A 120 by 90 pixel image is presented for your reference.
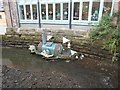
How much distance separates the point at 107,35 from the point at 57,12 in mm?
2711

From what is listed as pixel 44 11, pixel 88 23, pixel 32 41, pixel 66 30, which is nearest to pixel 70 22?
pixel 66 30

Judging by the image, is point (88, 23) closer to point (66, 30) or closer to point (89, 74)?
point (66, 30)

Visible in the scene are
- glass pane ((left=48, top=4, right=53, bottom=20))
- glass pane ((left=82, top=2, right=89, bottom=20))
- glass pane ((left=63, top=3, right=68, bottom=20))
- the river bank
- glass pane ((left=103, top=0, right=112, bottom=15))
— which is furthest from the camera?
glass pane ((left=48, top=4, right=53, bottom=20))

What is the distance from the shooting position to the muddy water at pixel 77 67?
4559mm

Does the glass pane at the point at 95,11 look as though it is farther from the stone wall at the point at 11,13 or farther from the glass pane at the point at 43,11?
the stone wall at the point at 11,13

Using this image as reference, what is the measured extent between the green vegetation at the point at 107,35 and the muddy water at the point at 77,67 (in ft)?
2.35

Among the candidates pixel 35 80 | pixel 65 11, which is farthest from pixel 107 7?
pixel 35 80

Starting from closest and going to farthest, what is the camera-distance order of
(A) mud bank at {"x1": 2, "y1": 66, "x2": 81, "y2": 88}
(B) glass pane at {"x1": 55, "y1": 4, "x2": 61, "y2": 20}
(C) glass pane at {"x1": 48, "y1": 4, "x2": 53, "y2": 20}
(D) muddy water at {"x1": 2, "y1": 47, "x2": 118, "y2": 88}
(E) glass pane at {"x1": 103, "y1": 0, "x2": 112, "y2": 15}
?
1. (A) mud bank at {"x1": 2, "y1": 66, "x2": 81, "y2": 88}
2. (D) muddy water at {"x1": 2, "y1": 47, "x2": 118, "y2": 88}
3. (E) glass pane at {"x1": 103, "y1": 0, "x2": 112, "y2": 15}
4. (B) glass pane at {"x1": 55, "y1": 4, "x2": 61, "y2": 20}
5. (C) glass pane at {"x1": 48, "y1": 4, "x2": 53, "y2": 20}

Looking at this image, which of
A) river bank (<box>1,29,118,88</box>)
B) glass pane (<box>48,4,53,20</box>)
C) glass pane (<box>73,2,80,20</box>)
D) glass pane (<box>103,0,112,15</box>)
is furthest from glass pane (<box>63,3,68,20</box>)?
glass pane (<box>103,0,112,15</box>)

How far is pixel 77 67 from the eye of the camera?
539 cm

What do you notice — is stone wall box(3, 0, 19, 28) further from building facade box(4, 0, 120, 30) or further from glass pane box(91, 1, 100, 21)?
glass pane box(91, 1, 100, 21)

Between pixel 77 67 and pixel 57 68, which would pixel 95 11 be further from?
pixel 57 68

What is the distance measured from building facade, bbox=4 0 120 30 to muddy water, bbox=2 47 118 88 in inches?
73.3

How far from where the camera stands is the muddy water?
179 inches
